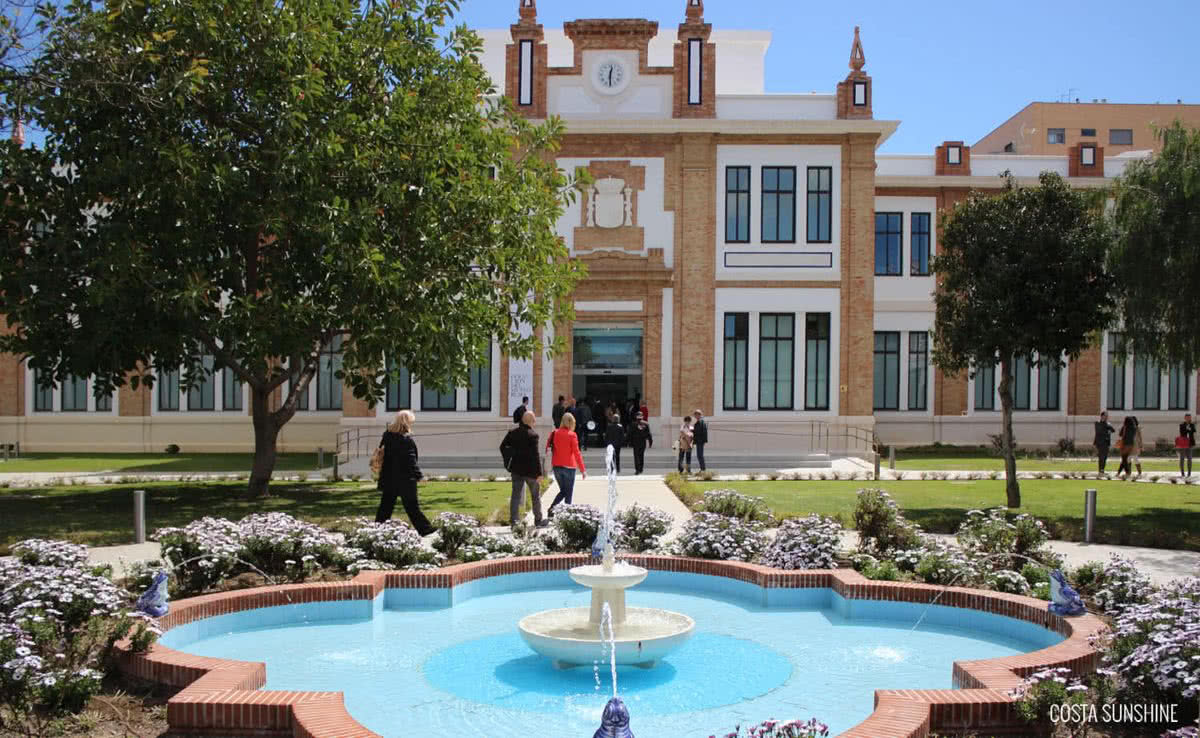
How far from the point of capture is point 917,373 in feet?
119

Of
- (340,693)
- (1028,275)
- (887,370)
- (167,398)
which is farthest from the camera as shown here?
(887,370)

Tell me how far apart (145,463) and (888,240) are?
83.4ft

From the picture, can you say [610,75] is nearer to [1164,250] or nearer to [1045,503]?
[1164,250]

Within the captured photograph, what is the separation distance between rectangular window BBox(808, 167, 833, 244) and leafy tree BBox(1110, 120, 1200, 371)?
13460 millimetres

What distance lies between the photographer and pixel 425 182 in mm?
17797

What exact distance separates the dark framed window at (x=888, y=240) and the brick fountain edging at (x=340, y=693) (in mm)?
27971

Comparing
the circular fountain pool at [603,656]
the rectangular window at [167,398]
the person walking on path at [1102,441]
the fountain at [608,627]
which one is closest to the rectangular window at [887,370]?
the person walking on path at [1102,441]

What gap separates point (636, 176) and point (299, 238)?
15.2 m

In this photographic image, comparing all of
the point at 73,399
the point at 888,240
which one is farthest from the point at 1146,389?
the point at 73,399

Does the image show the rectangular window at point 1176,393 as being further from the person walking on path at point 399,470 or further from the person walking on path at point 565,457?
the person walking on path at point 399,470

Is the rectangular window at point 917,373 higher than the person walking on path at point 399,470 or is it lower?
higher

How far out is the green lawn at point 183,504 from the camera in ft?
49.7

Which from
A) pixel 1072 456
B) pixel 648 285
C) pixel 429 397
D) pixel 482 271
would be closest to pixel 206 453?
pixel 429 397

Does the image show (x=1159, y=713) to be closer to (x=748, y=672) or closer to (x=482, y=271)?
(x=748, y=672)
